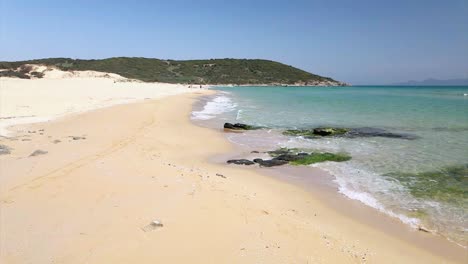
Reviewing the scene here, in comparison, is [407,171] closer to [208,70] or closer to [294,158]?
[294,158]

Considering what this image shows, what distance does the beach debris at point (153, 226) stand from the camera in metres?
4.88

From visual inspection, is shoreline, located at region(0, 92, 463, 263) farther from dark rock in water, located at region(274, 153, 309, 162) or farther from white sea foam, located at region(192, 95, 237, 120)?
white sea foam, located at region(192, 95, 237, 120)

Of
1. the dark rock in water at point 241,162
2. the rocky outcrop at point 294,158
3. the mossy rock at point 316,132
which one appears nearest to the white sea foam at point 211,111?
the mossy rock at point 316,132

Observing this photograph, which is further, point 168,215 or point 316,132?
point 316,132

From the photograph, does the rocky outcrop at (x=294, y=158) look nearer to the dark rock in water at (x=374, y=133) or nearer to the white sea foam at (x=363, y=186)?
the white sea foam at (x=363, y=186)

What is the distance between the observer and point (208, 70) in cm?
13638

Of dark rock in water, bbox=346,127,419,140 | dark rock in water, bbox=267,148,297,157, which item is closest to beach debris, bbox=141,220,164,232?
dark rock in water, bbox=267,148,297,157

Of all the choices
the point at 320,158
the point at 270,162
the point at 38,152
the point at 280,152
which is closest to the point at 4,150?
the point at 38,152

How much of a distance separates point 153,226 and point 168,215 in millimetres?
477

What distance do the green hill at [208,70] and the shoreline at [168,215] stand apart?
102 meters

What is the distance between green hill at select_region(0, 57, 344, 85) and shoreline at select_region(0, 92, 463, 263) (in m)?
102

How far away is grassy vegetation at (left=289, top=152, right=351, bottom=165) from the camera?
10482 millimetres

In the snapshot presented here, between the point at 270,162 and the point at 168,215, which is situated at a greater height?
the point at 168,215

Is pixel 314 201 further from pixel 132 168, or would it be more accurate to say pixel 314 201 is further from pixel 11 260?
pixel 11 260
